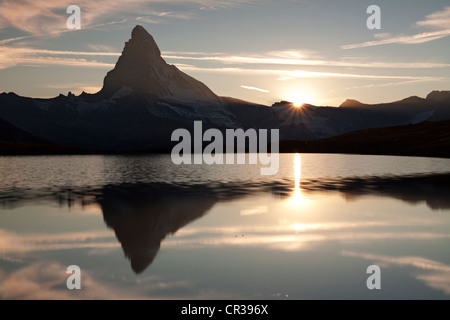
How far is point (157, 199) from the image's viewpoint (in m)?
36.7

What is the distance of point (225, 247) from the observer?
1964 centimetres

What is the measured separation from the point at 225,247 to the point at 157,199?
17.8 meters

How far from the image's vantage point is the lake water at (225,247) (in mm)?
14156

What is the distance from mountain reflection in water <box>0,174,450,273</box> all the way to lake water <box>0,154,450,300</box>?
0.12 m

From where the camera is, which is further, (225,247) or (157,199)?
(157,199)

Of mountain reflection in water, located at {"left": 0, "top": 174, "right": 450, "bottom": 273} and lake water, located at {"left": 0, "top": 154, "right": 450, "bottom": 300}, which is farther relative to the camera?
mountain reflection in water, located at {"left": 0, "top": 174, "right": 450, "bottom": 273}

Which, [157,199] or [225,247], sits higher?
[157,199]

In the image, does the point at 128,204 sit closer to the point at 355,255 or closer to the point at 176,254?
the point at 176,254

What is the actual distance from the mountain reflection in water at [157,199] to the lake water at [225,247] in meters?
0.12

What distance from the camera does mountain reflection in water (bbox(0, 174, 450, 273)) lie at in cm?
2167

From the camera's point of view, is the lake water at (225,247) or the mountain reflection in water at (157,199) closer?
the lake water at (225,247)
